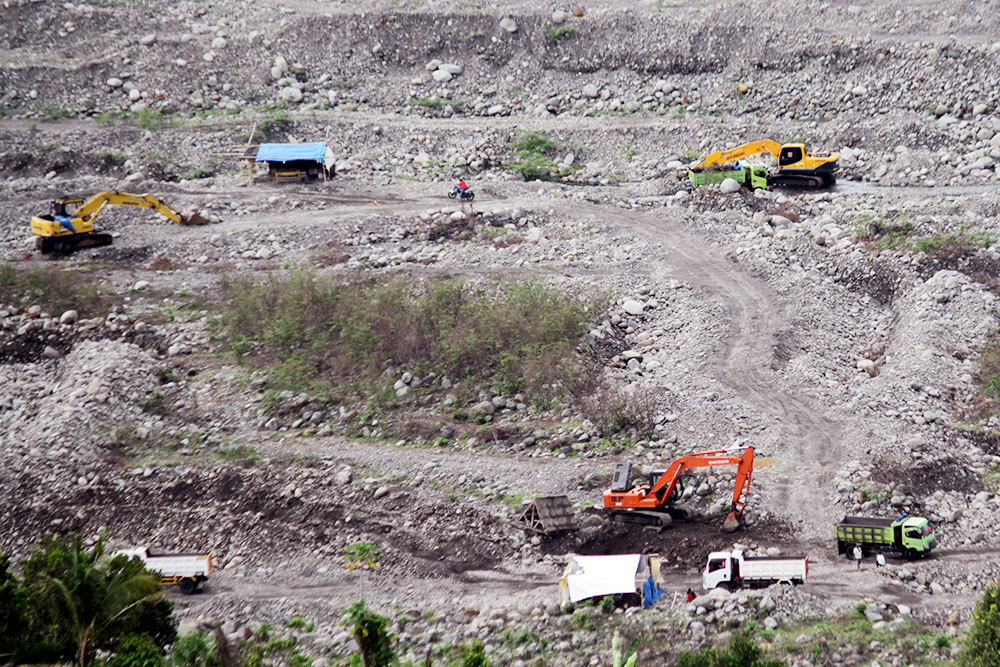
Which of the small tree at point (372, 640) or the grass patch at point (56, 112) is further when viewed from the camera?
the grass patch at point (56, 112)

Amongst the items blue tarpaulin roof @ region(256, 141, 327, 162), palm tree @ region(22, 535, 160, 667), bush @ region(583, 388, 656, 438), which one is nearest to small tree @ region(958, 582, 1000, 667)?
bush @ region(583, 388, 656, 438)

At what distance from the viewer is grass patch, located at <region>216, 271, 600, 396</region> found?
22688mm

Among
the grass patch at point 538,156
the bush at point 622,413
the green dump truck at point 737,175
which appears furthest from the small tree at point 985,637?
the grass patch at point 538,156

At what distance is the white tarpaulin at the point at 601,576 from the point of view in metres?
15.2

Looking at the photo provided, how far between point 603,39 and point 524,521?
96.2 feet

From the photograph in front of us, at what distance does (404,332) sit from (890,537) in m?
13.2

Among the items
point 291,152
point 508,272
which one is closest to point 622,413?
point 508,272

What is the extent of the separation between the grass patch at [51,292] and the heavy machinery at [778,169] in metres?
21.2

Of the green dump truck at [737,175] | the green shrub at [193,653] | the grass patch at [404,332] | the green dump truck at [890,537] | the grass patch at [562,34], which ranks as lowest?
the green shrub at [193,653]

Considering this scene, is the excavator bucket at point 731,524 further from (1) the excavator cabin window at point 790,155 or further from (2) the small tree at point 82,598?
(1) the excavator cabin window at point 790,155

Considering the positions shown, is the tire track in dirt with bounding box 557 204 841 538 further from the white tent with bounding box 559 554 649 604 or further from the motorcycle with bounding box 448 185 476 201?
the white tent with bounding box 559 554 649 604

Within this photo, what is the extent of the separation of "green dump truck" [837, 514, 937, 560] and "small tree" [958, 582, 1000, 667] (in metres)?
4.26

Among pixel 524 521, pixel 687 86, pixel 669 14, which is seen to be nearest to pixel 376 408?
pixel 524 521

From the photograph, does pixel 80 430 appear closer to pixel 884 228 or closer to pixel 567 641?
pixel 567 641
